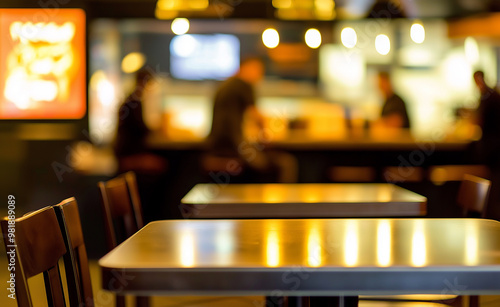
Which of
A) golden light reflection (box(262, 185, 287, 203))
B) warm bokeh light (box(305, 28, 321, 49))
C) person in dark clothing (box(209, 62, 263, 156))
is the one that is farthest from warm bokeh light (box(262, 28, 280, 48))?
golden light reflection (box(262, 185, 287, 203))

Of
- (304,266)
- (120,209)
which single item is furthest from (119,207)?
(304,266)

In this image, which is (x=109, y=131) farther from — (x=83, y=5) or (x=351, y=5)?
(x=351, y=5)

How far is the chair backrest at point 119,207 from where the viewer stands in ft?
7.72

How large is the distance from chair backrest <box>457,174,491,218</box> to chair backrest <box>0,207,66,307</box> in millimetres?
1639

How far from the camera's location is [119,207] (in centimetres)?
252

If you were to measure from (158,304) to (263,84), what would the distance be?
4.98 m

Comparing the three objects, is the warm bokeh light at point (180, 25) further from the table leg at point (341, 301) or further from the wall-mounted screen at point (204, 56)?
the table leg at point (341, 301)

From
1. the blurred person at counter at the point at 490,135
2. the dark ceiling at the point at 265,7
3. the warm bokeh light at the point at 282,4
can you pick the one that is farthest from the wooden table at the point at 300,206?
the warm bokeh light at the point at 282,4

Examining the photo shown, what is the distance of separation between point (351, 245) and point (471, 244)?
1.04 feet

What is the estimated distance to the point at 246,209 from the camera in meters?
2.61

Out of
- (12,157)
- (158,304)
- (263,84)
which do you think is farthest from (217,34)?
(158,304)

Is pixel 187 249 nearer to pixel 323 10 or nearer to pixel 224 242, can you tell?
pixel 224 242

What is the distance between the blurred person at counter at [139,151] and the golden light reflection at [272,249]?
3424 millimetres

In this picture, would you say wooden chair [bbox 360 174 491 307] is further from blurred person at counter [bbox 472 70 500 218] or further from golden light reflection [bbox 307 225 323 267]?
blurred person at counter [bbox 472 70 500 218]
